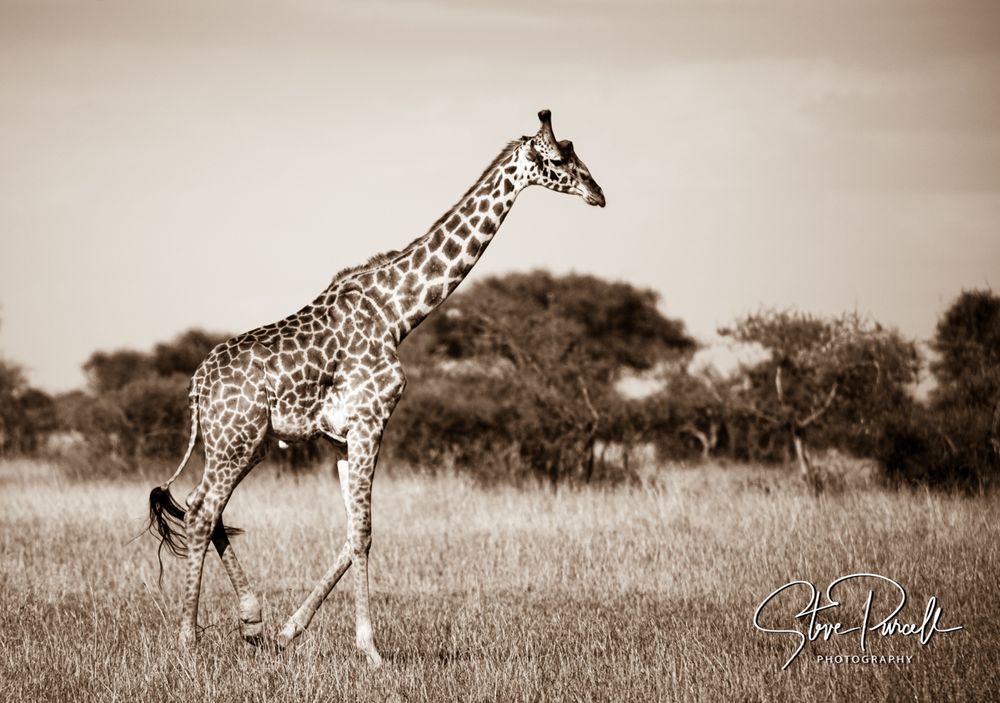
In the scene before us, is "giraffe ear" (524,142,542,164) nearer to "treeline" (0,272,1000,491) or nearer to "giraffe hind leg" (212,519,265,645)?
"giraffe hind leg" (212,519,265,645)

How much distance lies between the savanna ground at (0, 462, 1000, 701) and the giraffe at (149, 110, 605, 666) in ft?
1.87

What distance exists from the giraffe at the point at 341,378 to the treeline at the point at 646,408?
9988 millimetres

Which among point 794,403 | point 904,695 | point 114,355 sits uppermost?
point 114,355

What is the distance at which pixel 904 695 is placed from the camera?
21.7 feet

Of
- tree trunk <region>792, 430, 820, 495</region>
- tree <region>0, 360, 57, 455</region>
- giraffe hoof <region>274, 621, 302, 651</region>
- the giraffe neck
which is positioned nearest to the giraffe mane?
the giraffe neck

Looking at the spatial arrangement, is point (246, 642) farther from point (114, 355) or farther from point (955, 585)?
point (114, 355)

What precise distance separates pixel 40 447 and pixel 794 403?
71.8 ft

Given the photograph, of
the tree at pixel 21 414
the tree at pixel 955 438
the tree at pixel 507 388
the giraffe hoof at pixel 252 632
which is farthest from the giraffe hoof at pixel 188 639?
the tree at pixel 21 414

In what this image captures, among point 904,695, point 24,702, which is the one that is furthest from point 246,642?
point 904,695

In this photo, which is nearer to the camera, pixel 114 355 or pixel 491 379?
pixel 491 379

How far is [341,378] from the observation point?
8039 mm

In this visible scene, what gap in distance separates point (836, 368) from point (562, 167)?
11.6m

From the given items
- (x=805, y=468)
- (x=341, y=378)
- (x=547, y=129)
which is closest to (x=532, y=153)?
(x=547, y=129)

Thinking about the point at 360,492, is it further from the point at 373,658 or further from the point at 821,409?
the point at 821,409
